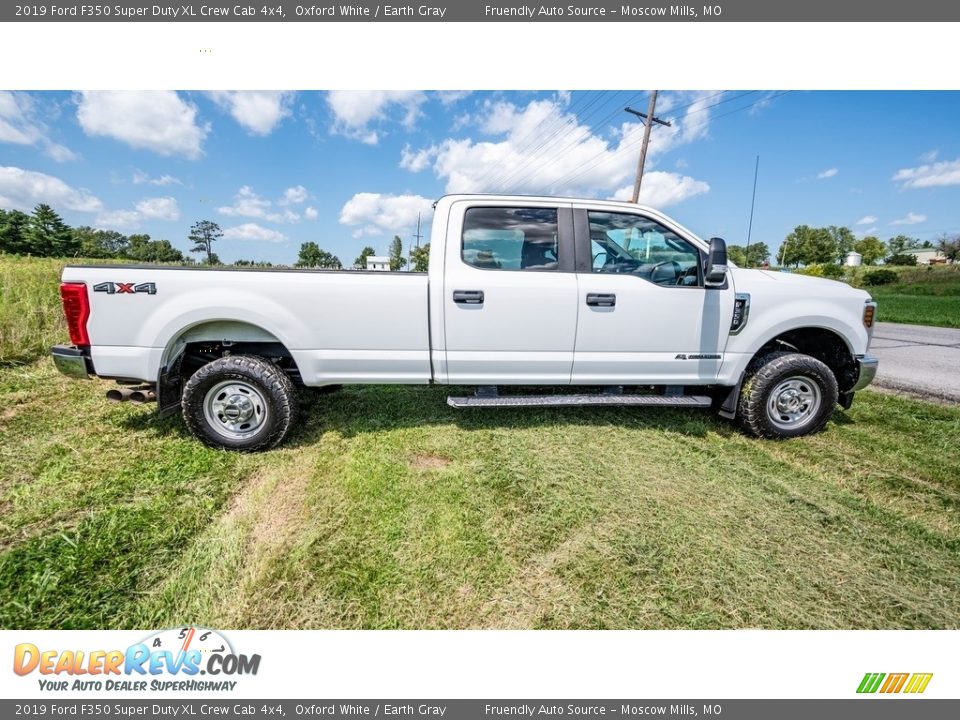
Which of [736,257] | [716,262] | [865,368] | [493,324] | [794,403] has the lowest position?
[794,403]

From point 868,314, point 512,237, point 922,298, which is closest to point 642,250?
point 512,237

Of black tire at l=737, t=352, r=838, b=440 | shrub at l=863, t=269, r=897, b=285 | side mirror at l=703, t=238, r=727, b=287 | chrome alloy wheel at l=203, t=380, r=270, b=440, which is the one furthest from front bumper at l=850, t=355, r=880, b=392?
shrub at l=863, t=269, r=897, b=285

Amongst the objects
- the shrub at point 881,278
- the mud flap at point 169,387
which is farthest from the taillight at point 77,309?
the shrub at point 881,278

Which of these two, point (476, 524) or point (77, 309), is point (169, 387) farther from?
point (476, 524)

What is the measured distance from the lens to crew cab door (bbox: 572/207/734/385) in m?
3.48

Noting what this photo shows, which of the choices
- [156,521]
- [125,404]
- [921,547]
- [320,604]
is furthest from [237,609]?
[921,547]

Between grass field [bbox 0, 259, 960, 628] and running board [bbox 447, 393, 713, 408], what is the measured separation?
0.35 metres

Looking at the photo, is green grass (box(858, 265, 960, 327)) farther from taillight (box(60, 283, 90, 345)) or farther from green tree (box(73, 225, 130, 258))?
green tree (box(73, 225, 130, 258))

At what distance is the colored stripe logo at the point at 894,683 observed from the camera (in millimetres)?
1809

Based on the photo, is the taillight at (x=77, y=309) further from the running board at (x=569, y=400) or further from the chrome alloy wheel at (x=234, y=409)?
the running board at (x=569, y=400)

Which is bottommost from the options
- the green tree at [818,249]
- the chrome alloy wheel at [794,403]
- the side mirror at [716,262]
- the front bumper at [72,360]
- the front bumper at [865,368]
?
the chrome alloy wheel at [794,403]

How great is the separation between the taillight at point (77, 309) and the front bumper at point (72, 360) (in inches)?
3.1

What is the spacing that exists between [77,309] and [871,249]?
107692 millimetres

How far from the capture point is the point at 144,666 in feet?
5.87
